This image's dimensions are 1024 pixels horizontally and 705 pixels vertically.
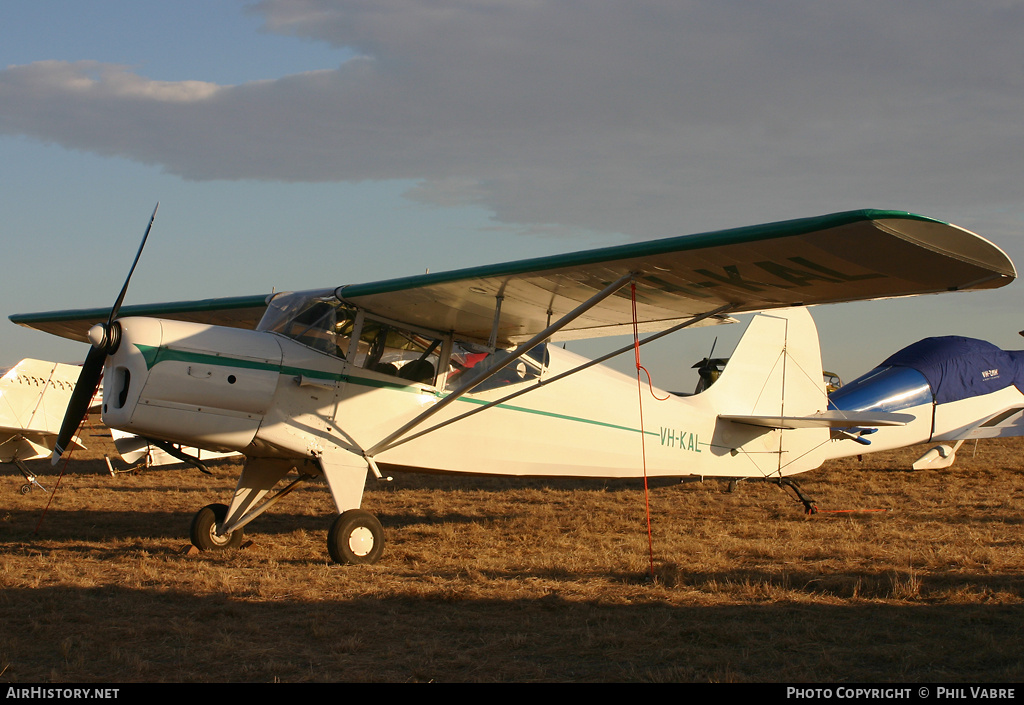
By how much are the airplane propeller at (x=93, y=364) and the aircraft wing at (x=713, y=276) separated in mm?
1905

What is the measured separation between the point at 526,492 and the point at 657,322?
6.13 metres

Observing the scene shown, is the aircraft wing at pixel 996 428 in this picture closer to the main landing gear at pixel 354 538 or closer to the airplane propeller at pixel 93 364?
the main landing gear at pixel 354 538

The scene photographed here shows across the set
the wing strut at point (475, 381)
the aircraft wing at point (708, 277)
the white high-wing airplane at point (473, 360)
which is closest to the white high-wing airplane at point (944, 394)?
the white high-wing airplane at point (473, 360)

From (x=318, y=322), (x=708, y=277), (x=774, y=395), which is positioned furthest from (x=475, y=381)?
(x=774, y=395)

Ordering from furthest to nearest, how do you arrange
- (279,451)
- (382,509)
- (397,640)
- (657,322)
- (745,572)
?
(382,509)
(657,322)
(279,451)
(745,572)
(397,640)

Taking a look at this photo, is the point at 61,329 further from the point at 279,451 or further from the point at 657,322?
the point at 657,322

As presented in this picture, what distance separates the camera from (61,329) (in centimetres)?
1134

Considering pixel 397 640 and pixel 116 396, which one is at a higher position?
pixel 116 396

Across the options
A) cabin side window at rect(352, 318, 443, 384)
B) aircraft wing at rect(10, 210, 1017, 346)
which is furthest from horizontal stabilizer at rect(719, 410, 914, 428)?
cabin side window at rect(352, 318, 443, 384)

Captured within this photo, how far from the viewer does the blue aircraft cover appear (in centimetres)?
1686

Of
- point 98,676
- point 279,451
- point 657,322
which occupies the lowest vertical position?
point 98,676

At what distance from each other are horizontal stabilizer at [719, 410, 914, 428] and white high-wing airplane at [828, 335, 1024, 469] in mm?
6146

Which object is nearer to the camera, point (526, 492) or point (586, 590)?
point (586, 590)

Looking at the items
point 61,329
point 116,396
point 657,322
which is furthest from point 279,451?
point 61,329
